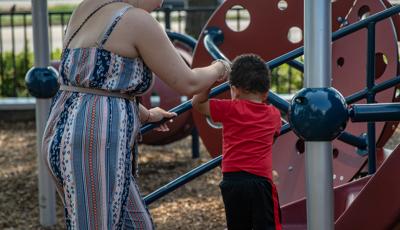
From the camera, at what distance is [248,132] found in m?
3.17

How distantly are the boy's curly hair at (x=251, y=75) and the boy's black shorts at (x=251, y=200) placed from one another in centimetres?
33

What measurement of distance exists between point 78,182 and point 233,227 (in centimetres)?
87

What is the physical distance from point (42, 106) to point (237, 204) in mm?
2047

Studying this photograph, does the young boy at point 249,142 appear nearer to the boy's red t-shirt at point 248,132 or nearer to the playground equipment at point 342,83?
the boy's red t-shirt at point 248,132

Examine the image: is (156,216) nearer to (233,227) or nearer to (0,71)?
(233,227)

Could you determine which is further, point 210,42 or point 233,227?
point 210,42

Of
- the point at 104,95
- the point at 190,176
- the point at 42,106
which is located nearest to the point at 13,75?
the point at 42,106

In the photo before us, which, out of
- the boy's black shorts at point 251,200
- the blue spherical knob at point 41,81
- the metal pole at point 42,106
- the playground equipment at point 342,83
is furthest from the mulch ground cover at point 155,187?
the boy's black shorts at point 251,200

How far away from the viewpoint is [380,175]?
2855 millimetres

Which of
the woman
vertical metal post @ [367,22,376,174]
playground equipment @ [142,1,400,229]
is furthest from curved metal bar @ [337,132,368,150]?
the woman

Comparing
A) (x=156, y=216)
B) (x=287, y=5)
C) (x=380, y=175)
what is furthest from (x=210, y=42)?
(x=380, y=175)

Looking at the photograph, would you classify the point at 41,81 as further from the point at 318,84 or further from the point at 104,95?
the point at 318,84

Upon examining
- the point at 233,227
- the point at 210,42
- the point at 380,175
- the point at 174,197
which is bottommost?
the point at 174,197

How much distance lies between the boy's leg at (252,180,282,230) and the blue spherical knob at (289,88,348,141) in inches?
38.2
